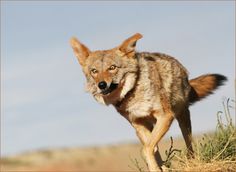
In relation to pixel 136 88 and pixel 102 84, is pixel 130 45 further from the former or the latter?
pixel 102 84

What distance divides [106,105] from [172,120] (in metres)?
1.05

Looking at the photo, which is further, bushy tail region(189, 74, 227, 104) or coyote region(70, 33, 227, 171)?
A: bushy tail region(189, 74, 227, 104)

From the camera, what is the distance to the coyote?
30.3 feet

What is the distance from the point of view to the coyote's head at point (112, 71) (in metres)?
9.22

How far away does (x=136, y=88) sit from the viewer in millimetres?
9438

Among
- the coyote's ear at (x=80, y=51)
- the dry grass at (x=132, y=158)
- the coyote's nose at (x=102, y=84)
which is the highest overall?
the coyote's ear at (x=80, y=51)

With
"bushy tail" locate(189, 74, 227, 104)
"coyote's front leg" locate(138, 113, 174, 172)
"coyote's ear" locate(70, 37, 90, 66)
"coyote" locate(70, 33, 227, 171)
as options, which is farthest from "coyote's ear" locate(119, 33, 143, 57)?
"bushy tail" locate(189, 74, 227, 104)

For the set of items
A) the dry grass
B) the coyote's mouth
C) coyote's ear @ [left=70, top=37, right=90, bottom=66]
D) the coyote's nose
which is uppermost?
coyote's ear @ [left=70, top=37, right=90, bottom=66]

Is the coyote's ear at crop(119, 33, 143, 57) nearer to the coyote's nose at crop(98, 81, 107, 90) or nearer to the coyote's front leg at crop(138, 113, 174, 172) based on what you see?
the coyote's nose at crop(98, 81, 107, 90)

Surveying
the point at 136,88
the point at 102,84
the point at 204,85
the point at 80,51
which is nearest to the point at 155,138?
the point at 136,88

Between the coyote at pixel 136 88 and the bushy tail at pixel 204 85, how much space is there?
1.33m

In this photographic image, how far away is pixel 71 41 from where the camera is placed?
999 centimetres

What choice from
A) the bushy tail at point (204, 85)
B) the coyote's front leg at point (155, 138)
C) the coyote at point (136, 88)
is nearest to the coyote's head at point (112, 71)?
the coyote at point (136, 88)

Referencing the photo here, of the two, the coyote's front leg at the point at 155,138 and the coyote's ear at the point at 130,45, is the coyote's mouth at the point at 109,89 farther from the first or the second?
the coyote's front leg at the point at 155,138
